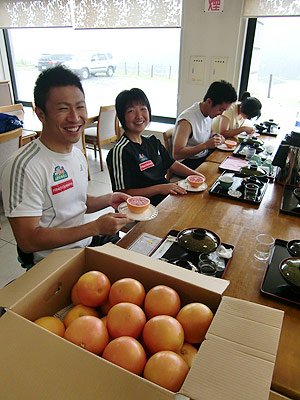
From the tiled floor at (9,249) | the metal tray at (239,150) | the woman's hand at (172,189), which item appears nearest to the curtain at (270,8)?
the metal tray at (239,150)

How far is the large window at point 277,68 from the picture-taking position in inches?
144

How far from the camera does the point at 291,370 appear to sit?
28.6 inches

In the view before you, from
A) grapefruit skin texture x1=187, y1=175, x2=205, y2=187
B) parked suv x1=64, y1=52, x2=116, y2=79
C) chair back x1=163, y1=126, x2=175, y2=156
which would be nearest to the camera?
grapefruit skin texture x1=187, y1=175, x2=205, y2=187

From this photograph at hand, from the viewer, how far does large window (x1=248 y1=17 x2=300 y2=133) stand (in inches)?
144

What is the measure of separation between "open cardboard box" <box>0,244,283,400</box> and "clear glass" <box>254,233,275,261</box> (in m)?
0.50

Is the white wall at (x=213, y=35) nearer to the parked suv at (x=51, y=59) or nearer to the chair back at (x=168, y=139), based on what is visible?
the chair back at (x=168, y=139)

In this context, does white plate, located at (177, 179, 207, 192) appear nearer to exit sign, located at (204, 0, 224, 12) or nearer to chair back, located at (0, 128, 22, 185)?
chair back, located at (0, 128, 22, 185)

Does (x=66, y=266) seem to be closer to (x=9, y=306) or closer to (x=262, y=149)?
(x=9, y=306)

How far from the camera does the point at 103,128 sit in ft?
13.2

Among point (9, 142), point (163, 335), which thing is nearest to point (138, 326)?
point (163, 335)

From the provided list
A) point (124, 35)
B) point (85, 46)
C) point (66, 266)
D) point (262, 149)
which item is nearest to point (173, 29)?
point (124, 35)

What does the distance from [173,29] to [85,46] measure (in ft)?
5.04

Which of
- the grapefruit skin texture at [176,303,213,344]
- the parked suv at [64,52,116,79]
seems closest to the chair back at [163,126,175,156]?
the grapefruit skin texture at [176,303,213,344]

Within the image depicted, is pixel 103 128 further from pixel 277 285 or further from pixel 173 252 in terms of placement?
pixel 277 285
